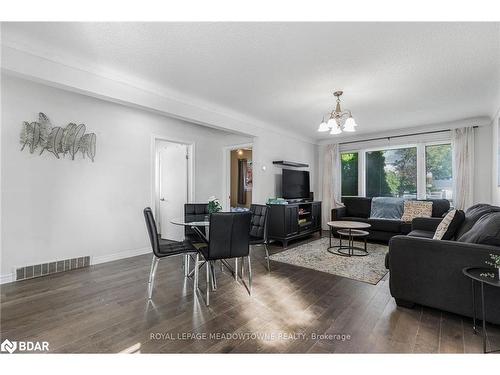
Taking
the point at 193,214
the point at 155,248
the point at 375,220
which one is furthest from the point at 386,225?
the point at 155,248

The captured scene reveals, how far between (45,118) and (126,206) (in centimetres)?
157

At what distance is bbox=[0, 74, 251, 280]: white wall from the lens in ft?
9.37

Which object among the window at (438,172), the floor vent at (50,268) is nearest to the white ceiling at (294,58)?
the window at (438,172)

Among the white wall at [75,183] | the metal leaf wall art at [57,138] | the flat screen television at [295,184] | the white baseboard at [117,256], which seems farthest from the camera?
the flat screen television at [295,184]

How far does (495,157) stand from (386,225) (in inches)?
78.3

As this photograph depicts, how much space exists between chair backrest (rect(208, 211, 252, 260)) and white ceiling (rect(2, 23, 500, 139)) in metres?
1.59

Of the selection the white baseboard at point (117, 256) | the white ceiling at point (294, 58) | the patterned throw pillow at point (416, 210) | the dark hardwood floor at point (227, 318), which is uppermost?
the white ceiling at point (294, 58)

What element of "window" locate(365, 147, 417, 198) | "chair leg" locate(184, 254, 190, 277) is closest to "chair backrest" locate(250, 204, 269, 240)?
"chair leg" locate(184, 254, 190, 277)

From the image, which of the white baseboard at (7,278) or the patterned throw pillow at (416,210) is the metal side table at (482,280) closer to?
the patterned throw pillow at (416,210)

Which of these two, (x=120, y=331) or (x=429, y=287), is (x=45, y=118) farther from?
(x=429, y=287)

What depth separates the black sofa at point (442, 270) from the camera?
1.93m

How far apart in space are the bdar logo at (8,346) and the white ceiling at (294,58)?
2427 millimetres

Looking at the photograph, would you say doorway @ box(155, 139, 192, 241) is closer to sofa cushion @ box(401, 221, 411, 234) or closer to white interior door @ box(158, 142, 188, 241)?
white interior door @ box(158, 142, 188, 241)

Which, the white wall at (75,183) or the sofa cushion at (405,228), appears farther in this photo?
the sofa cushion at (405,228)
